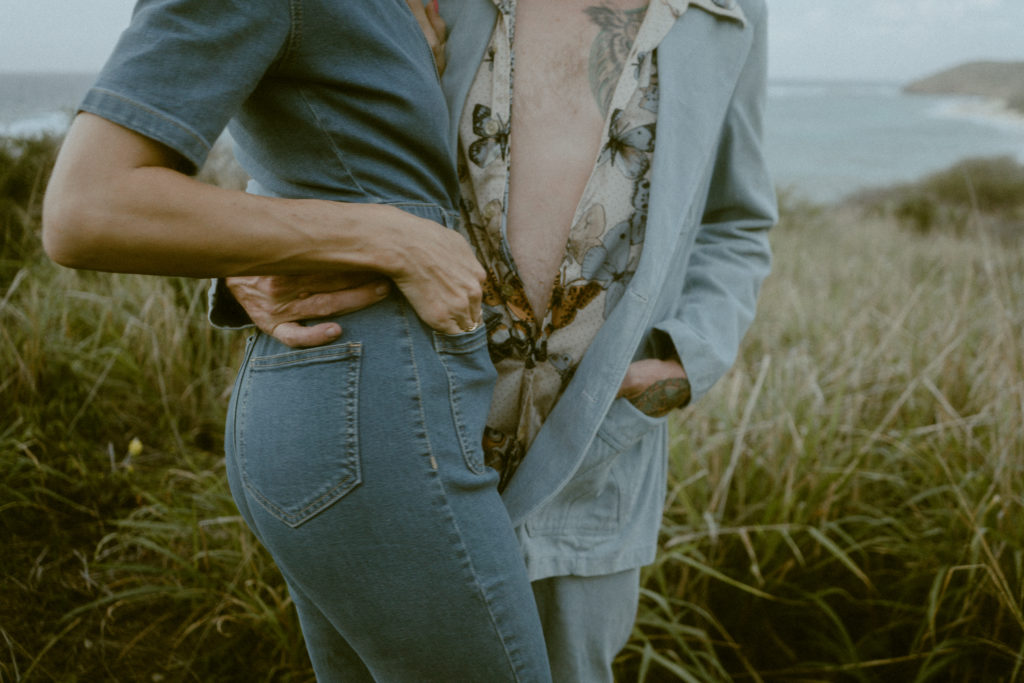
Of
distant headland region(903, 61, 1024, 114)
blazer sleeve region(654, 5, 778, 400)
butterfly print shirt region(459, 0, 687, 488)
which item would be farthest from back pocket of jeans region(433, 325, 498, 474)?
distant headland region(903, 61, 1024, 114)

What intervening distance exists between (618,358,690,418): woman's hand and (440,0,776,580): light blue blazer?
25 mm

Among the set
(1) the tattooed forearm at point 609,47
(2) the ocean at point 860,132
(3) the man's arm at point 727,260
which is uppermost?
(1) the tattooed forearm at point 609,47

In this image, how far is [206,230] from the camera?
2.28 ft

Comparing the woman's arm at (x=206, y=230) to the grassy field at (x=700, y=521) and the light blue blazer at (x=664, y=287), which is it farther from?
the grassy field at (x=700, y=521)

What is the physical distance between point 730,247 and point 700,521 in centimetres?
113

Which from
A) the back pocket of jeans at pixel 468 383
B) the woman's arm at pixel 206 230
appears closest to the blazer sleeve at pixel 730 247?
the back pocket of jeans at pixel 468 383

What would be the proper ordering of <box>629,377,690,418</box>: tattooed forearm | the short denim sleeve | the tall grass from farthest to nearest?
1. the tall grass
2. <box>629,377,690,418</box>: tattooed forearm
3. the short denim sleeve

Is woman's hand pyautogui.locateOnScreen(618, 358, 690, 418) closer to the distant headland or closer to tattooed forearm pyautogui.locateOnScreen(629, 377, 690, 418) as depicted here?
tattooed forearm pyautogui.locateOnScreen(629, 377, 690, 418)

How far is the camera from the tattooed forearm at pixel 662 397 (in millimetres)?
1181

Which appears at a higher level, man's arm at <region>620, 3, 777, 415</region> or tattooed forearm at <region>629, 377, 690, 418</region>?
man's arm at <region>620, 3, 777, 415</region>

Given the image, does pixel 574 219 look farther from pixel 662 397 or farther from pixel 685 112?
pixel 662 397

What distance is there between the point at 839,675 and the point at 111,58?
2288mm

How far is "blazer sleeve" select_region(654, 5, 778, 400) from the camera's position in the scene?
1220mm

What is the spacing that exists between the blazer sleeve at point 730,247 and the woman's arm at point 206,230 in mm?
569
